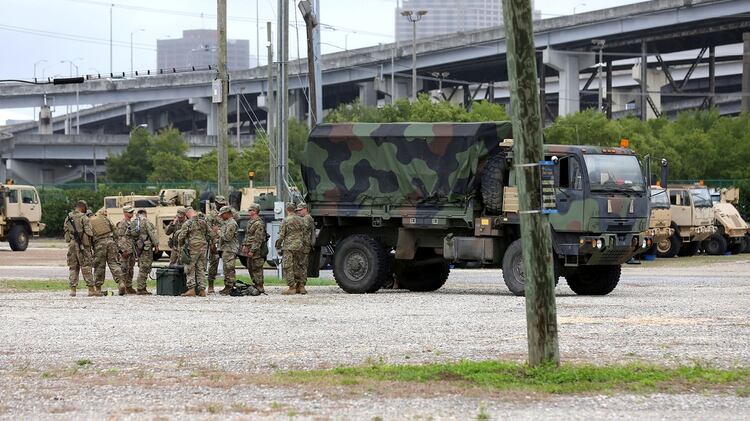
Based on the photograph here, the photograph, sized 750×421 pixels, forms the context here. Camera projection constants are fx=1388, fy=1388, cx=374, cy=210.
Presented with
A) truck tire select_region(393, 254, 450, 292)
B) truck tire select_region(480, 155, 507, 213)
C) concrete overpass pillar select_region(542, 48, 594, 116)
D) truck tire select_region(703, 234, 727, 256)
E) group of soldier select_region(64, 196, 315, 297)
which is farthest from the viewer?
concrete overpass pillar select_region(542, 48, 594, 116)

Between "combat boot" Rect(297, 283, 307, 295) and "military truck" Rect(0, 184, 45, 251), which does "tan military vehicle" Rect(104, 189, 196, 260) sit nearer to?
"military truck" Rect(0, 184, 45, 251)

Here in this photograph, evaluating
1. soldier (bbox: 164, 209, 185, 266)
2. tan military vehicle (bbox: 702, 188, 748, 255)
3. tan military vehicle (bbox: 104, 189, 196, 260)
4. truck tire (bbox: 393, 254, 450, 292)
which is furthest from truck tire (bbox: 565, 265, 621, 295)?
tan military vehicle (bbox: 702, 188, 748, 255)

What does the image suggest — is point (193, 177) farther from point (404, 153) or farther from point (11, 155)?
point (404, 153)

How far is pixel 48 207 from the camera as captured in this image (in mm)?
71500

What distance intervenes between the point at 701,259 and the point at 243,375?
109 ft

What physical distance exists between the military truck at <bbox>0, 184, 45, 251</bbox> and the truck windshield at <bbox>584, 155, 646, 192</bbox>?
31.4m

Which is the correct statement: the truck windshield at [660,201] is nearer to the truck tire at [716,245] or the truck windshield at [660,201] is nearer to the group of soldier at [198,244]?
the truck tire at [716,245]

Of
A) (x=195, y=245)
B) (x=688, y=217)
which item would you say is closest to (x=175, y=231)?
(x=195, y=245)

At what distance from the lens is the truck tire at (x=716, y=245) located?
47.5m

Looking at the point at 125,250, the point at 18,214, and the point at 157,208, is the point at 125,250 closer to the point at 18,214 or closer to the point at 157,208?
the point at 157,208

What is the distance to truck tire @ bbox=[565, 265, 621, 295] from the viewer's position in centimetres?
2623

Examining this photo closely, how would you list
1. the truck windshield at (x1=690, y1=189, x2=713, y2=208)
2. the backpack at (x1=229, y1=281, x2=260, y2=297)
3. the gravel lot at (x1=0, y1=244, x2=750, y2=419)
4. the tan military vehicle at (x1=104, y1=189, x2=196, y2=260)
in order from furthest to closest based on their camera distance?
the truck windshield at (x1=690, y1=189, x2=713, y2=208)
the tan military vehicle at (x1=104, y1=189, x2=196, y2=260)
the backpack at (x1=229, y1=281, x2=260, y2=297)
the gravel lot at (x1=0, y1=244, x2=750, y2=419)

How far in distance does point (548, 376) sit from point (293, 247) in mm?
14494

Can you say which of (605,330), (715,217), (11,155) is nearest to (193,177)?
(11,155)
